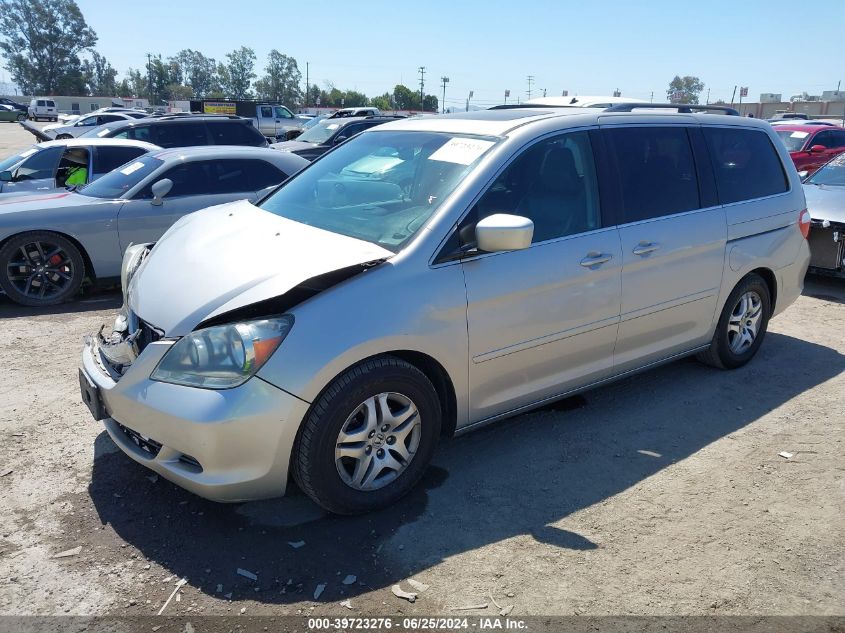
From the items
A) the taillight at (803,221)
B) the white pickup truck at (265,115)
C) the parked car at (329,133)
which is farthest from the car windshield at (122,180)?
the white pickup truck at (265,115)

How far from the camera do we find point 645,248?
4.18 metres

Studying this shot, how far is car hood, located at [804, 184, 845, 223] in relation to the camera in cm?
750

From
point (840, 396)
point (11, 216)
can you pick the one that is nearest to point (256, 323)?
point (840, 396)

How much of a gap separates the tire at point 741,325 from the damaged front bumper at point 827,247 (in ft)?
9.05

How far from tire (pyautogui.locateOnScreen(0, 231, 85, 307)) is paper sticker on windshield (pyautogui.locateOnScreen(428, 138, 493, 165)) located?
4.76 m

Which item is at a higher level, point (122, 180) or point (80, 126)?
point (80, 126)

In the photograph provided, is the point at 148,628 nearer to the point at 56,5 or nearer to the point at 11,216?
the point at 11,216

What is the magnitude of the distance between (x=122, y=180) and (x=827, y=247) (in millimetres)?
7825

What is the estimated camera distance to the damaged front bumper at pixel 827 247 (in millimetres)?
7406

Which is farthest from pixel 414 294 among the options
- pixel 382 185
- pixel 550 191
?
→ pixel 550 191

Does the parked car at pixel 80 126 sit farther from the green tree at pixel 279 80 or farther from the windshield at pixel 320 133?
the green tree at pixel 279 80

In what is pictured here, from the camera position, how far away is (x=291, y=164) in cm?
820

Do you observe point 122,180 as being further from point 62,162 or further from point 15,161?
point 15,161

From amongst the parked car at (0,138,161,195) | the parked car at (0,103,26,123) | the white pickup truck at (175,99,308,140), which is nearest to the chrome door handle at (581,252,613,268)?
the parked car at (0,138,161,195)
